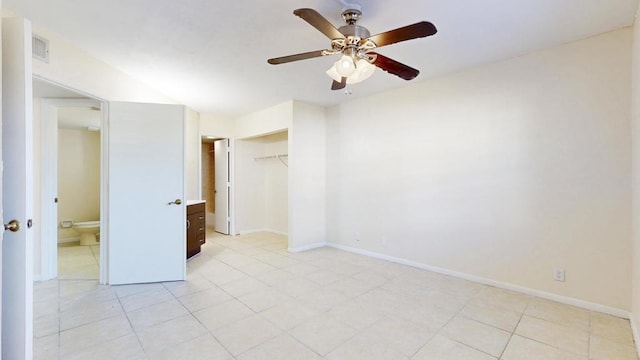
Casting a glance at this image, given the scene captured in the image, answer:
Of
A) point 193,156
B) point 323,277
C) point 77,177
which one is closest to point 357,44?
point 323,277

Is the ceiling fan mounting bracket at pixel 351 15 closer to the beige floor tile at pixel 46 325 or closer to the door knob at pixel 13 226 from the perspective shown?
the door knob at pixel 13 226

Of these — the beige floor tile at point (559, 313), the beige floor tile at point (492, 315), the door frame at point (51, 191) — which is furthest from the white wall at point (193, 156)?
the beige floor tile at point (559, 313)

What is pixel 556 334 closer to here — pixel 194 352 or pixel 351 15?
pixel 194 352

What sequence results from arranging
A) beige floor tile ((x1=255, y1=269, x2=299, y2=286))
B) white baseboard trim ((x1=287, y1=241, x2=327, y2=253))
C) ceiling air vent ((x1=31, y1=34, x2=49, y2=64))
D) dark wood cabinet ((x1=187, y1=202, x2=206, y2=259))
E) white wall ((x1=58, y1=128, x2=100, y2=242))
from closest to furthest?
ceiling air vent ((x1=31, y1=34, x2=49, y2=64))
beige floor tile ((x1=255, y1=269, x2=299, y2=286))
dark wood cabinet ((x1=187, y1=202, x2=206, y2=259))
white baseboard trim ((x1=287, y1=241, x2=327, y2=253))
white wall ((x1=58, y1=128, x2=100, y2=242))

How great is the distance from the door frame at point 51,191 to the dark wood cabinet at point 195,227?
1.07 m

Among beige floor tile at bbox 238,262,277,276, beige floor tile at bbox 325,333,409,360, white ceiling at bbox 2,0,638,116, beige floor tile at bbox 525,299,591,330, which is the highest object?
white ceiling at bbox 2,0,638,116

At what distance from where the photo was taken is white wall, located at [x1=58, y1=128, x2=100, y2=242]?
17.8 ft

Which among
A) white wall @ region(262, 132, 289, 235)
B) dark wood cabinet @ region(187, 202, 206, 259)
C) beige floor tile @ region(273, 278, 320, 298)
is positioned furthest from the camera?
white wall @ region(262, 132, 289, 235)

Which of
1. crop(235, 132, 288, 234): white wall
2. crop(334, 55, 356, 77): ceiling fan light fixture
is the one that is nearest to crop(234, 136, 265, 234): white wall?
crop(235, 132, 288, 234): white wall

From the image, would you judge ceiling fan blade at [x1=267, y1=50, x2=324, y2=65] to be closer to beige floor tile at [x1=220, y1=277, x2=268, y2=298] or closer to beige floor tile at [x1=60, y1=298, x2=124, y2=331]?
beige floor tile at [x1=220, y1=277, x2=268, y2=298]

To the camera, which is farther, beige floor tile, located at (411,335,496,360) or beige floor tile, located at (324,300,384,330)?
beige floor tile, located at (324,300,384,330)

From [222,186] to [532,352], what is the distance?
5.58m

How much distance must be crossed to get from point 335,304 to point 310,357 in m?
0.82

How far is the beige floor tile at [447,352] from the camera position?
75.6 inches
